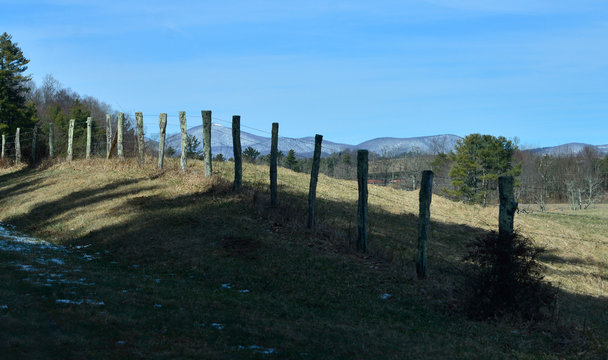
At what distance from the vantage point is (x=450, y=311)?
41.0ft

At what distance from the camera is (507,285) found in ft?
38.9

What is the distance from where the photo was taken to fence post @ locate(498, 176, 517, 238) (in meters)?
12.2

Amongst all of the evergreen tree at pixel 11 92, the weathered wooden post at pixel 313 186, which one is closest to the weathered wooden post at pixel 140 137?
the weathered wooden post at pixel 313 186

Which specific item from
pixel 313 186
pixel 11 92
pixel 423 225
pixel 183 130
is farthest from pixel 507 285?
pixel 11 92

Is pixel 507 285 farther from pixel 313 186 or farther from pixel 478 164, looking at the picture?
pixel 478 164

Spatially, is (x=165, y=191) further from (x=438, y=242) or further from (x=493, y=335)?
(x=493, y=335)

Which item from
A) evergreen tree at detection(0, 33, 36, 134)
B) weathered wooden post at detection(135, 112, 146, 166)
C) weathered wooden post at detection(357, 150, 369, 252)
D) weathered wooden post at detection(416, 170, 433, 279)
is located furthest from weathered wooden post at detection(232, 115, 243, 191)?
evergreen tree at detection(0, 33, 36, 134)

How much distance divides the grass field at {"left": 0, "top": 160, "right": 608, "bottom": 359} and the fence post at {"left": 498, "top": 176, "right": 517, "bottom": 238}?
223 centimetres

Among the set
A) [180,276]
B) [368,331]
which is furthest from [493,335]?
[180,276]

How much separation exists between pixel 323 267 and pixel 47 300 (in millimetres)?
8316

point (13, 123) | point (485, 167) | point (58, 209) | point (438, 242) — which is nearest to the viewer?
point (58, 209)

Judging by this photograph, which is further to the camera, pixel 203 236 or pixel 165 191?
pixel 165 191

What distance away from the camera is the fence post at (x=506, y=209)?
40.1 feet

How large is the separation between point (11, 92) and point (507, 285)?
61.8 meters
